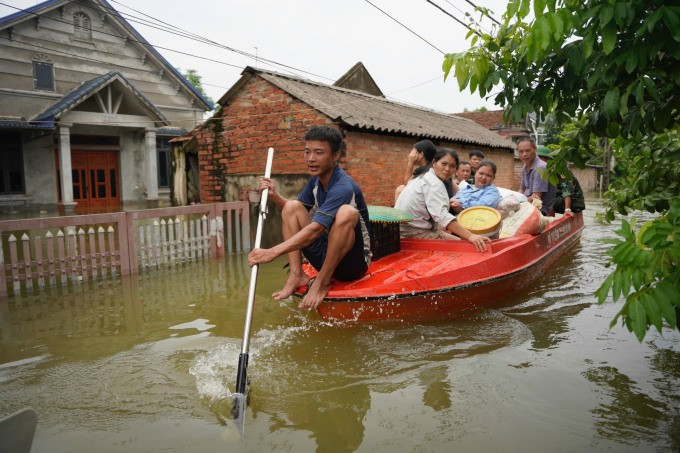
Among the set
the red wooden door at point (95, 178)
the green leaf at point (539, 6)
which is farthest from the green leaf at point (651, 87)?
the red wooden door at point (95, 178)

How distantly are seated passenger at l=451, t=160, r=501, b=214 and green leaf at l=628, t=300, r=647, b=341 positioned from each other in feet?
14.0

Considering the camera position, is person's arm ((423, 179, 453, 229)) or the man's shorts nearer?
the man's shorts

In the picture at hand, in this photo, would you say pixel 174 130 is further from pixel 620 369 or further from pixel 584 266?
pixel 620 369

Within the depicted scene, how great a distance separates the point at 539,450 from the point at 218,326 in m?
3.11

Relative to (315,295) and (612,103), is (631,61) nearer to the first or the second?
(612,103)

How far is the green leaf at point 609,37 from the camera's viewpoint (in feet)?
6.35

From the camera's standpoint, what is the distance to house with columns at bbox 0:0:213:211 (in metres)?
14.4

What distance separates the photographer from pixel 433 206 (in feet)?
16.8

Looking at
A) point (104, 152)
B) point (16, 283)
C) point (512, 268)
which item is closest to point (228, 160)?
point (16, 283)

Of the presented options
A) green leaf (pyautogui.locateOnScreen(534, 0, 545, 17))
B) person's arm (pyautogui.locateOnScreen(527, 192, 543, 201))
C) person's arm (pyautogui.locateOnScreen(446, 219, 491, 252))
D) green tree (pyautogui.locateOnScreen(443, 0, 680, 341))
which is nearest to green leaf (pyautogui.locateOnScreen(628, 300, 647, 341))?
green tree (pyautogui.locateOnScreen(443, 0, 680, 341))

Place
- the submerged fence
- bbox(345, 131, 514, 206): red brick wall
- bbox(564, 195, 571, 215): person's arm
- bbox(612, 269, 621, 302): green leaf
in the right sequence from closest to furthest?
bbox(612, 269, 621, 302): green leaf < the submerged fence < bbox(564, 195, 571, 215): person's arm < bbox(345, 131, 514, 206): red brick wall

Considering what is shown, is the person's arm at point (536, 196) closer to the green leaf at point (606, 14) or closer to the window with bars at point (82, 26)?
the green leaf at point (606, 14)

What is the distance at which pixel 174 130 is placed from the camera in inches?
722

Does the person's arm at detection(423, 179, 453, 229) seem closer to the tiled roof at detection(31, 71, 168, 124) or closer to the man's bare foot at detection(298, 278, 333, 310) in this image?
the man's bare foot at detection(298, 278, 333, 310)
